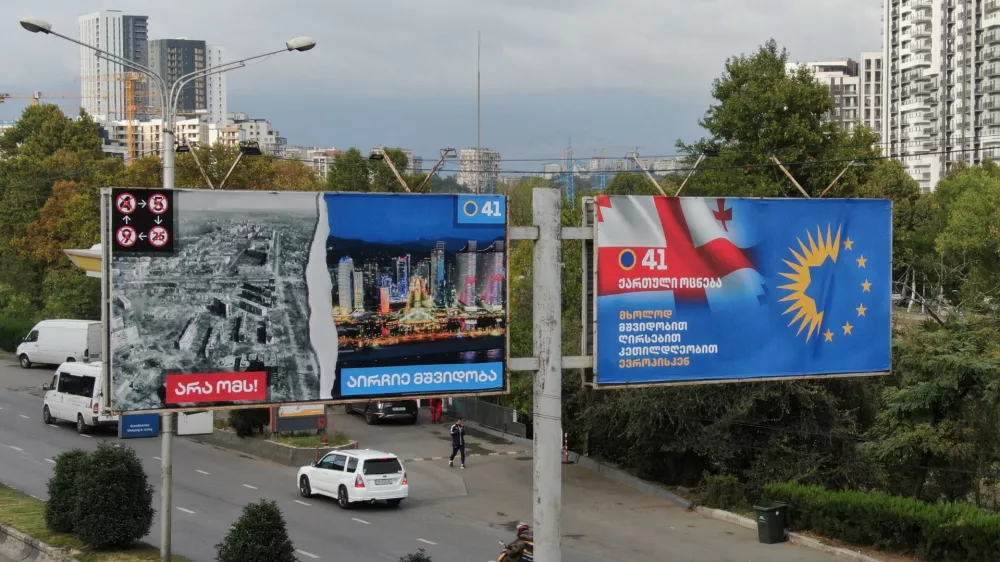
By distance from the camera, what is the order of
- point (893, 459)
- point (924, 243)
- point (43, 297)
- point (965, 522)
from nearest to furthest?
point (965, 522)
point (893, 459)
point (43, 297)
point (924, 243)

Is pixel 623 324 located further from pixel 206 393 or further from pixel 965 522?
pixel 965 522

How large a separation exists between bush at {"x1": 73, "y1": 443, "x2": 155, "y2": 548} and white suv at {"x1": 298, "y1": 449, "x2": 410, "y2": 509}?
273 inches

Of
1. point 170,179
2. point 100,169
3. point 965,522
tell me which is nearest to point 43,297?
point 100,169

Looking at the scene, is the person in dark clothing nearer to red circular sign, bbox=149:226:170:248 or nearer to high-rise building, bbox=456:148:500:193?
high-rise building, bbox=456:148:500:193

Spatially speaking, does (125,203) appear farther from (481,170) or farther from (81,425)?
(81,425)

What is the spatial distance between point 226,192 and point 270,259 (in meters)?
0.94

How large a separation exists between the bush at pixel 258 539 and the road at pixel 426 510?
543 cm

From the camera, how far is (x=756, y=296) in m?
15.4

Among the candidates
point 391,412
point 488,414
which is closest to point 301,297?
point 391,412

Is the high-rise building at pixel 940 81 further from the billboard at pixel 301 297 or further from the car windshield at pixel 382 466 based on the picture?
the billboard at pixel 301 297

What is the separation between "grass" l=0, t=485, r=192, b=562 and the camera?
67.7 feet

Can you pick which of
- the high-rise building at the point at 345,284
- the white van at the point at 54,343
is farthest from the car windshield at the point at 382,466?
the white van at the point at 54,343

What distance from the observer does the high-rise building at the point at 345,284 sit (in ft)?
45.4

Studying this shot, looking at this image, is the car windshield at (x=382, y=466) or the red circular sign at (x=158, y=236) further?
the car windshield at (x=382, y=466)
